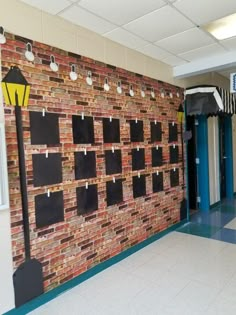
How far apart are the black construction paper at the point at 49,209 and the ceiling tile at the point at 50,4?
76.0 inches

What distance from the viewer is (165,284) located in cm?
281

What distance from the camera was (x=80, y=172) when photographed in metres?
2.96

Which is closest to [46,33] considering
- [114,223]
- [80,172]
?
[80,172]

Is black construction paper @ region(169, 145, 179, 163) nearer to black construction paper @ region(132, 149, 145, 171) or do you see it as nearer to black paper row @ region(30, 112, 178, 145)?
black paper row @ region(30, 112, 178, 145)

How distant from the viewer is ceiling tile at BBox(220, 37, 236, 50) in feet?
11.5

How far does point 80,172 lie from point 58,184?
33cm

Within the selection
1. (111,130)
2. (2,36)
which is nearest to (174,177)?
(111,130)

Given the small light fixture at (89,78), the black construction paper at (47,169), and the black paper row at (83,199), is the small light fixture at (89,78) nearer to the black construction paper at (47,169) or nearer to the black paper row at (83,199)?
the black construction paper at (47,169)

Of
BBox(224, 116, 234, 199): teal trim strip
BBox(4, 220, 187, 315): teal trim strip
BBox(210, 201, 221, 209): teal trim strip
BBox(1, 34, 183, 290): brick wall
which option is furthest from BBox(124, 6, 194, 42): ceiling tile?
BBox(224, 116, 234, 199): teal trim strip

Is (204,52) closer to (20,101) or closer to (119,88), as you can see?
(119,88)

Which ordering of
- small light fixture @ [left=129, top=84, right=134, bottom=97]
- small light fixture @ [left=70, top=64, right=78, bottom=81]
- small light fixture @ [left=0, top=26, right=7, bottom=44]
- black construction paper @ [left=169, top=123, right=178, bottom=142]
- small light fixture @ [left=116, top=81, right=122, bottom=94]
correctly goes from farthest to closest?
black construction paper @ [left=169, top=123, right=178, bottom=142]
small light fixture @ [left=129, top=84, right=134, bottom=97]
small light fixture @ [left=116, top=81, right=122, bottom=94]
small light fixture @ [left=70, top=64, right=78, bottom=81]
small light fixture @ [left=0, top=26, right=7, bottom=44]

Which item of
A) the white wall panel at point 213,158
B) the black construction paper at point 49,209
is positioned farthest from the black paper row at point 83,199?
the white wall panel at point 213,158

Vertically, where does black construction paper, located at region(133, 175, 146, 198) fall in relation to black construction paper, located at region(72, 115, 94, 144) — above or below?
below

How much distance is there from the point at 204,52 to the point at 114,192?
2624 millimetres
